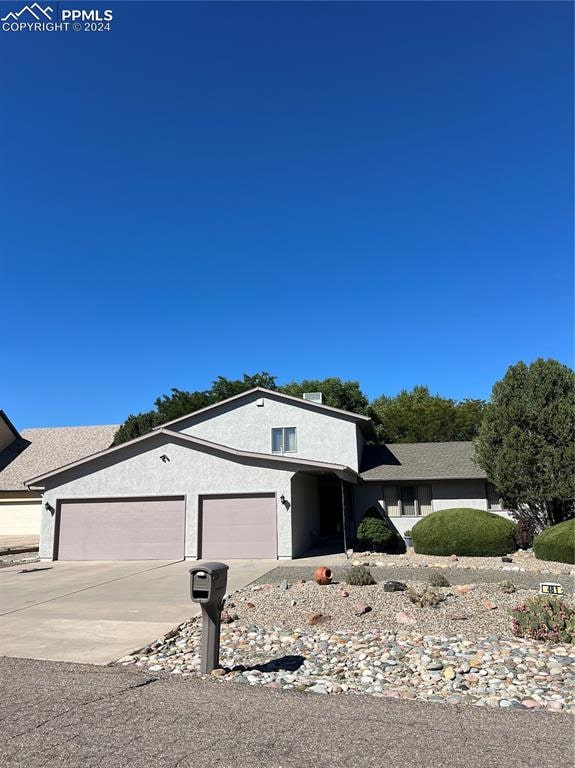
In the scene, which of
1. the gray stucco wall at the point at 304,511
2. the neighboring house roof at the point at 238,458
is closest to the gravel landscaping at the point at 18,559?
the neighboring house roof at the point at 238,458

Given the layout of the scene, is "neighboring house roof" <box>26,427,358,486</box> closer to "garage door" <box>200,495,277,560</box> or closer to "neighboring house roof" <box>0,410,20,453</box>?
"garage door" <box>200,495,277,560</box>

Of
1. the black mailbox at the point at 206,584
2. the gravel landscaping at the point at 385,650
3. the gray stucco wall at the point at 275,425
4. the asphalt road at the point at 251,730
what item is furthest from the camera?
the gray stucco wall at the point at 275,425

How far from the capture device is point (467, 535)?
16.2 m

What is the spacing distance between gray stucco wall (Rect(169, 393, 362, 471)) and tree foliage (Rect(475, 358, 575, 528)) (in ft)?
18.7

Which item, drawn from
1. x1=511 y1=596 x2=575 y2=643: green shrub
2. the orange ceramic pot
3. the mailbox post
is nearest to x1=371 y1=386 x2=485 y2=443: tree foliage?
the orange ceramic pot

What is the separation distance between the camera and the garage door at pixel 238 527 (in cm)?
1670

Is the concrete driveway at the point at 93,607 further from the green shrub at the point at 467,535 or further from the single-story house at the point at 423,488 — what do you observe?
the single-story house at the point at 423,488

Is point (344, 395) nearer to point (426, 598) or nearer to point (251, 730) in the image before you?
point (426, 598)

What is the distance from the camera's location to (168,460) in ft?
58.9

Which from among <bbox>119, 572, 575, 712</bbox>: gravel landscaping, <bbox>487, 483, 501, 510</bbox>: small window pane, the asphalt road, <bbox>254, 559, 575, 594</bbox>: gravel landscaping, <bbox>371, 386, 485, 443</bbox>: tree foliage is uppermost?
<bbox>371, 386, 485, 443</bbox>: tree foliage

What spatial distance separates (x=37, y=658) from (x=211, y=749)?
3.62 metres

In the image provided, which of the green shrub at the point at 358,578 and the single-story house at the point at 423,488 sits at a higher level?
the single-story house at the point at 423,488

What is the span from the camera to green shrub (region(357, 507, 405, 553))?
17641 mm

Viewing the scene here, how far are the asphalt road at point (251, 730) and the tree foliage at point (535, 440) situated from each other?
569 inches
